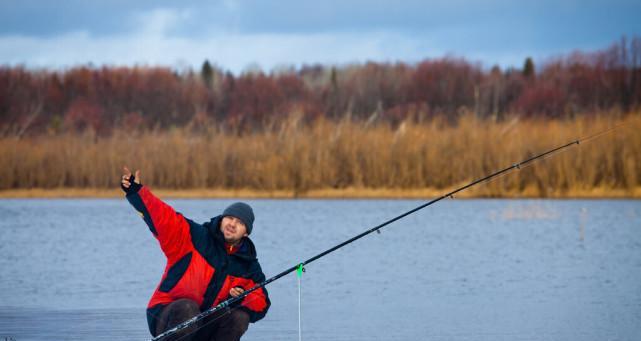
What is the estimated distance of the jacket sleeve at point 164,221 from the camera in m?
5.82

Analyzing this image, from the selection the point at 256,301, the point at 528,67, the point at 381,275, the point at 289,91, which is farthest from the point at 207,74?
the point at 256,301

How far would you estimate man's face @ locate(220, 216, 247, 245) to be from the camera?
6.12 meters

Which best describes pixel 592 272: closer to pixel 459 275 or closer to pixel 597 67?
pixel 459 275

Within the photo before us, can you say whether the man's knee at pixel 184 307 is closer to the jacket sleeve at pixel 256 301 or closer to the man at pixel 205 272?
the man at pixel 205 272

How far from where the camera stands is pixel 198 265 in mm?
6133

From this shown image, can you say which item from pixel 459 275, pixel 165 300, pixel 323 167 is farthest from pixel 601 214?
pixel 165 300

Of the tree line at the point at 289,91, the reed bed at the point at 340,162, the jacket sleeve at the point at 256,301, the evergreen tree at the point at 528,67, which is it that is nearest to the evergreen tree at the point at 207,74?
the tree line at the point at 289,91

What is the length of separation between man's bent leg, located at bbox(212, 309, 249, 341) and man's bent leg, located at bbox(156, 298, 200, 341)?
0.65 feet

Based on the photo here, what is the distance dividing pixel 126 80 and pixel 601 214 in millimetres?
36555

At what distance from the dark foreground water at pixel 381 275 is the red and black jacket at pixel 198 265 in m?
1.54

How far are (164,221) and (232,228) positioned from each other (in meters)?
0.39

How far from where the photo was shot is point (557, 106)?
46.5 m

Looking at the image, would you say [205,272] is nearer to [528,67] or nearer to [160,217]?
[160,217]

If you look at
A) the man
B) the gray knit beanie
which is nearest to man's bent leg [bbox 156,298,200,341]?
the man
